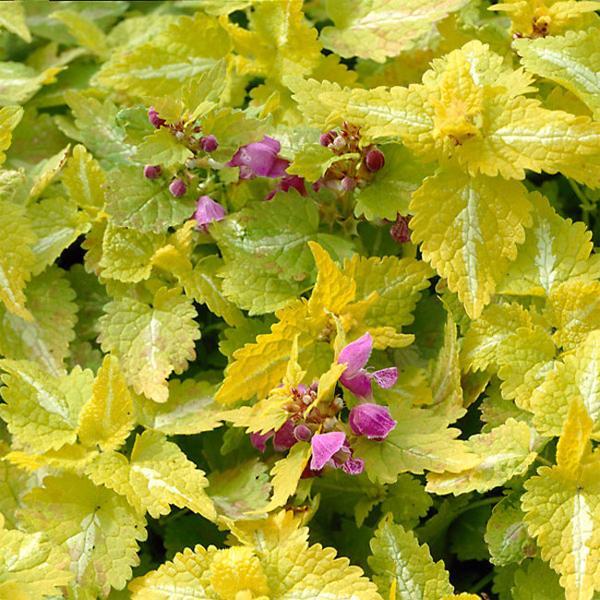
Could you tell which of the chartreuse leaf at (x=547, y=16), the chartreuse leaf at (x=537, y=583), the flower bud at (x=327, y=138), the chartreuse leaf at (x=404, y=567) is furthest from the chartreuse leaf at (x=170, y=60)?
the chartreuse leaf at (x=537, y=583)

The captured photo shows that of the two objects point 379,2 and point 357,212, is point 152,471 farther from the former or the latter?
point 379,2

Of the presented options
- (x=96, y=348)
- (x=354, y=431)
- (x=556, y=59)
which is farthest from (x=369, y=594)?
(x=556, y=59)

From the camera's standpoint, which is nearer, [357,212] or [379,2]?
[357,212]

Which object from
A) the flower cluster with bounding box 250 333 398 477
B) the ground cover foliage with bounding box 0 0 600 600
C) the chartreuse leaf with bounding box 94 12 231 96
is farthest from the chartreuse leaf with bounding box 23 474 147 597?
the chartreuse leaf with bounding box 94 12 231 96

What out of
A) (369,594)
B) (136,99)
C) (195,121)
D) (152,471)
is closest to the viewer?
(369,594)

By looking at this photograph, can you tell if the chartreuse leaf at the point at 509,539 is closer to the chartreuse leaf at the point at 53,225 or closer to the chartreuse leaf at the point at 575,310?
the chartreuse leaf at the point at 575,310

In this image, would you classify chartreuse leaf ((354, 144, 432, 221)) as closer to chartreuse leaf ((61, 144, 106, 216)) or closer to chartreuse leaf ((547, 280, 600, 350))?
chartreuse leaf ((547, 280, 600, 350))
